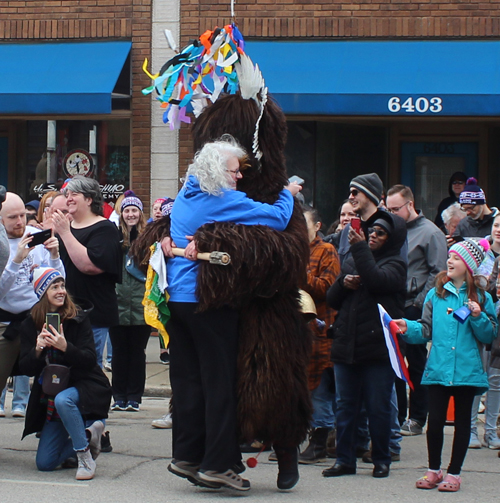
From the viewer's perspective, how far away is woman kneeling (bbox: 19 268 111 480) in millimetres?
5898

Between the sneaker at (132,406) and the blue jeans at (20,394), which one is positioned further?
the sneaker at (132,406)

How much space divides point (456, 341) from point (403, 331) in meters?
0.33

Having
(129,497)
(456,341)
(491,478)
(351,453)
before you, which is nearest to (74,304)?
(129,497)

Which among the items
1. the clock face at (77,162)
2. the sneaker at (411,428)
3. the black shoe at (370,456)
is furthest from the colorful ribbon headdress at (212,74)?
the clock face at (77,162)

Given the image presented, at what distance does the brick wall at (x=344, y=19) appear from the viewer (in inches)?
467

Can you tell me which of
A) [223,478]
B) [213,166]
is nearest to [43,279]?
[213,166]

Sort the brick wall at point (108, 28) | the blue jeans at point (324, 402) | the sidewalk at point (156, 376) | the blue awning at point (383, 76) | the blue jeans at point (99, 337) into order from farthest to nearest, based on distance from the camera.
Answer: the brick wall at point (108, 28) < the blue awning at point (383, 76) < the sidewalk at point (156, 376) < the blue jeans at point (99, 337) < the blue jeans at point (324, 402)

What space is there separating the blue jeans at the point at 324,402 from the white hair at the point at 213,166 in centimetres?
196

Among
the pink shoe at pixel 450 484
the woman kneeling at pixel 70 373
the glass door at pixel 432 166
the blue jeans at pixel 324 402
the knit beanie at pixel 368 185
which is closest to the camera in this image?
the pink shoe at pixel 450 484

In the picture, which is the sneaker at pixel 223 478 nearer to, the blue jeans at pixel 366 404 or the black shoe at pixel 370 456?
the blue jeans at pixel 366 404

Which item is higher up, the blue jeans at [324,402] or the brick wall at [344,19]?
the brick wall at [344,19]

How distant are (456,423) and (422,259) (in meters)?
2.29

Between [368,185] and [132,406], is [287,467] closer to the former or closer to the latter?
[368,185]

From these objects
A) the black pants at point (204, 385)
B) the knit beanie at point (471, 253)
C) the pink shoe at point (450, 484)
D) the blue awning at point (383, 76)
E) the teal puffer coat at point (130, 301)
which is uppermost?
the blue awning at point (383, 76)
